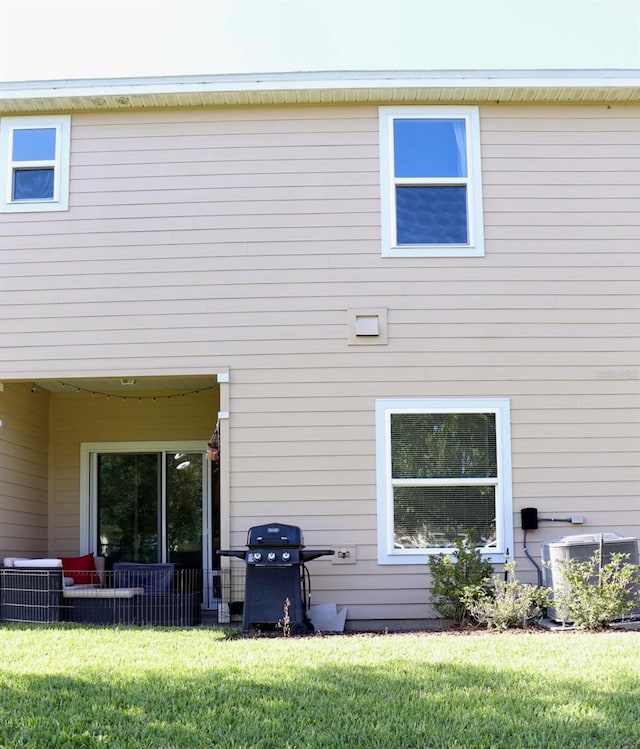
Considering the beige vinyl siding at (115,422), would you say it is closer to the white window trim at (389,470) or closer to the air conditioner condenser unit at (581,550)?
the white window trim at (389,470)

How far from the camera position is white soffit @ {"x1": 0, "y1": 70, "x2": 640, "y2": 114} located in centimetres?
814

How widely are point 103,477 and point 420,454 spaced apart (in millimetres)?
4105

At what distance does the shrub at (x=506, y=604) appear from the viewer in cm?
698

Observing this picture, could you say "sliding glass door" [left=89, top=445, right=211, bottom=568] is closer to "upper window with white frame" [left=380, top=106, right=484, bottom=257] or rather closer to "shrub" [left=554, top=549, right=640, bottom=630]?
"upper window with white frame" [left=380, top=106, right=484, bottom=257]

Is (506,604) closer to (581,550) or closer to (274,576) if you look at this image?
(581,550)

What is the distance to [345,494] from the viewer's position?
796 cm

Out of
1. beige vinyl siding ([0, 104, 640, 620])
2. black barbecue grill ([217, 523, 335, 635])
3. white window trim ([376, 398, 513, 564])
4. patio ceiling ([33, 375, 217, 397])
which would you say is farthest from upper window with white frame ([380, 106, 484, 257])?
black barbecue grill ([217, 523, 335, 635])

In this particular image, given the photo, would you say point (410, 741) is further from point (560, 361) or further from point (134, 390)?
point (134, 390)

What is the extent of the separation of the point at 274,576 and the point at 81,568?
3.05m

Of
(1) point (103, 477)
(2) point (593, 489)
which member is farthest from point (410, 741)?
(1) point (103, 477)

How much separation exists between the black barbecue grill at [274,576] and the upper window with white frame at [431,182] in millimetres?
2807

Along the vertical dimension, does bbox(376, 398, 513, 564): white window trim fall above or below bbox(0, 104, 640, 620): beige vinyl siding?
below

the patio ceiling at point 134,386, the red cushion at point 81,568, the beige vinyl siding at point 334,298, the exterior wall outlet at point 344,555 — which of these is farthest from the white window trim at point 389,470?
the red cushion at point 81,568

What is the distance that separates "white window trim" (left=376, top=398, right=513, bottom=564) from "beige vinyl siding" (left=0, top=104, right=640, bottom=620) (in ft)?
0.29
